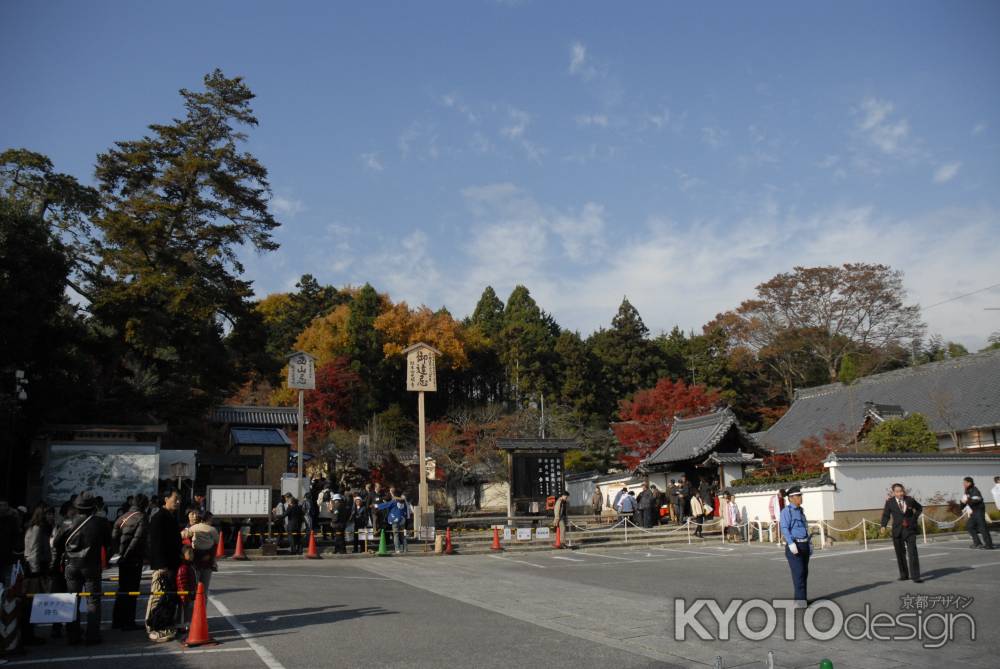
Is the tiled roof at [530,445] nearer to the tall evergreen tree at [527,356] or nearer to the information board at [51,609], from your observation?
the information board at [51,609]

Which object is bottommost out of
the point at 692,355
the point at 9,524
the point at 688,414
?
the point at 9,524

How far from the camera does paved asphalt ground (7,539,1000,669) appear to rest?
7406 millimetres

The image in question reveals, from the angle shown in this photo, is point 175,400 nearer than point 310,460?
Yes

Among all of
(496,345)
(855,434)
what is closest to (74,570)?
(855,434)

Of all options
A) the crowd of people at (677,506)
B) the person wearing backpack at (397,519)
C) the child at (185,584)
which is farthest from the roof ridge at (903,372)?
the child at (185,584)

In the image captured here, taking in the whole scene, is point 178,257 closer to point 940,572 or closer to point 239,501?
point 239,501

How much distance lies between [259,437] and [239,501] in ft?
38.2

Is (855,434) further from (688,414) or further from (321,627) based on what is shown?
(321,627)

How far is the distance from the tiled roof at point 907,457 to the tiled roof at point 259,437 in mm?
20197

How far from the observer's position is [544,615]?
32.8 feet

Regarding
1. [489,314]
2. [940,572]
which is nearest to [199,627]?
[940,572]

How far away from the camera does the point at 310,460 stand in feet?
119

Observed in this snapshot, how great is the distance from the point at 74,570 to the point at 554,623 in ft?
18.4

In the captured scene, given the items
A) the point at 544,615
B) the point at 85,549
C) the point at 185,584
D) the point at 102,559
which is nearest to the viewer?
the point at 85,549
